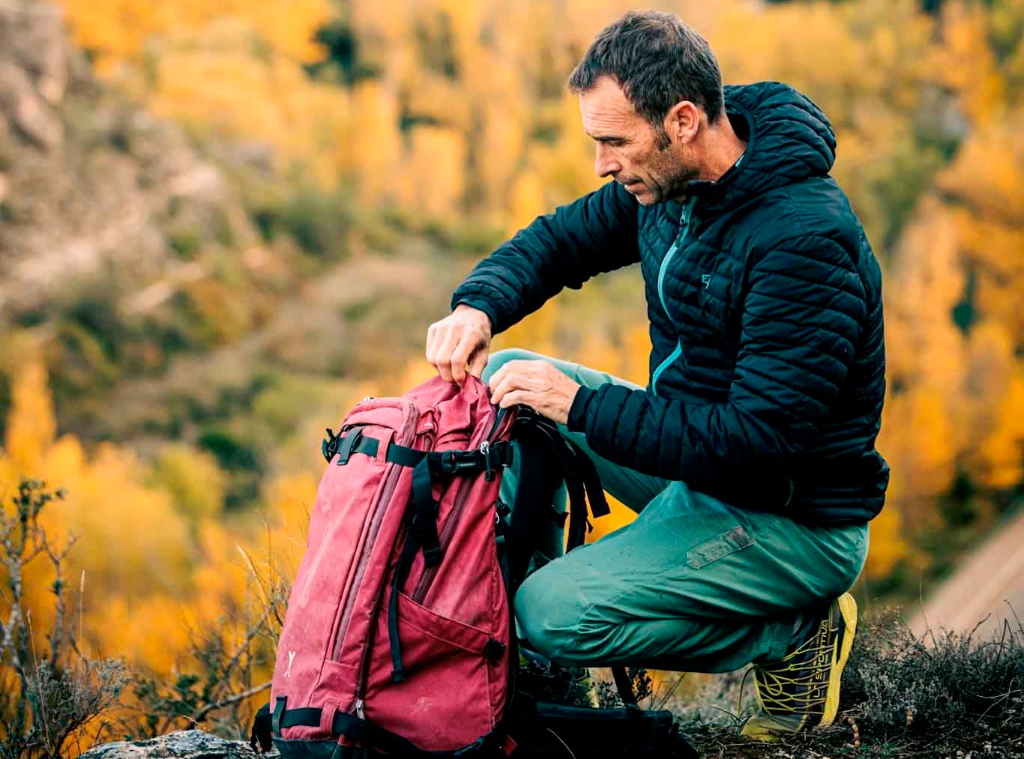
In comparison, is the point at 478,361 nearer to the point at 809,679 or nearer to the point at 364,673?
the point at 364,673

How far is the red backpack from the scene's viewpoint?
6.57ft

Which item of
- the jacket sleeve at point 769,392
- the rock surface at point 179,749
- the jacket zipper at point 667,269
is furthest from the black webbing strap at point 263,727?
the jacket zipper at point 667,269

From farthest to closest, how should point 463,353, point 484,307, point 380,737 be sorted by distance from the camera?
point 484,307 → point 463,353 → point 380,737

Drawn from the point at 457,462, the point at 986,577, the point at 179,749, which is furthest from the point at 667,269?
the point at 986,577

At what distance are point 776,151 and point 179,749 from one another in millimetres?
1723

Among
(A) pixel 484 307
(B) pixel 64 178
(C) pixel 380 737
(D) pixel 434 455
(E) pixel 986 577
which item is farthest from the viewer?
(B) pixel 64 178

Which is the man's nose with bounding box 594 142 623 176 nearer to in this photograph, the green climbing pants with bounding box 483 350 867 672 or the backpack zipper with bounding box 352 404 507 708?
the green climbing pants with bounding box 483 350 867 672

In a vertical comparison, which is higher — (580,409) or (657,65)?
(657,65)

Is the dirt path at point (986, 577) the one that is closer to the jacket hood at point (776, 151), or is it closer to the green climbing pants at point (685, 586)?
the green climbing pants at point (685, 586)

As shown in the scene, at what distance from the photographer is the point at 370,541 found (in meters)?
2.05

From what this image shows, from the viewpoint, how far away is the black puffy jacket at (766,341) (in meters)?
2.04

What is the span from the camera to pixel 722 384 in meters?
2.26

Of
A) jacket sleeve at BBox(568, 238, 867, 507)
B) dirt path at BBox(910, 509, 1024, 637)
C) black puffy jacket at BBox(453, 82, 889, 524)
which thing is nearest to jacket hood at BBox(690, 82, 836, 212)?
black puffy jacket at BBox(453, 82, 889, 524)

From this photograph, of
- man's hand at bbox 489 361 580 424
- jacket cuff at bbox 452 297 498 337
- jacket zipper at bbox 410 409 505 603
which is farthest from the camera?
jacket cuff at bbox 452 297 498 337
